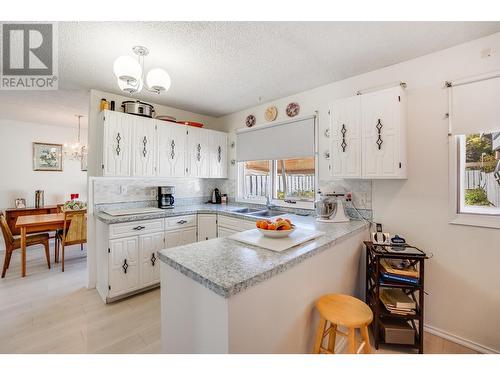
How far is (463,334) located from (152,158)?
3.56 m

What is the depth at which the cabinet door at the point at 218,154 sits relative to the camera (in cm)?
353

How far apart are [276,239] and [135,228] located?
69.1 inches

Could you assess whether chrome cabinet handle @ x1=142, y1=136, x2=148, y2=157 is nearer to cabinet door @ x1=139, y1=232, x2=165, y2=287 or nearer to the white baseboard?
cabinet door @ x1=139, y1=232, x2=165, y2=287

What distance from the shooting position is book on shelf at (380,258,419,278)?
170 centimetres

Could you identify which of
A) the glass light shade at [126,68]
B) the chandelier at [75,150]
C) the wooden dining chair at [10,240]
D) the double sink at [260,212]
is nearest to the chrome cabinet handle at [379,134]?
the double sink at [260,212]

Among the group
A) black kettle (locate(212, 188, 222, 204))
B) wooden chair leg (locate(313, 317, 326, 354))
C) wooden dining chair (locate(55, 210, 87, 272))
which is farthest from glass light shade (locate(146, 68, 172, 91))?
wooden dining chair (locate(55, 210, 87, 272))


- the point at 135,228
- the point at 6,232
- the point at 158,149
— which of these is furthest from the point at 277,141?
the point at 6,232

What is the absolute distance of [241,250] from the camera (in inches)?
53.1

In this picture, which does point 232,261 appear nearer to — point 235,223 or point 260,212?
point 235,223

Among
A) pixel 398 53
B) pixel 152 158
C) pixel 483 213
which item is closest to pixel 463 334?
pixel 483 213

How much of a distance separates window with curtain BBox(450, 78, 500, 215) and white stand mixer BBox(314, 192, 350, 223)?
0.90m

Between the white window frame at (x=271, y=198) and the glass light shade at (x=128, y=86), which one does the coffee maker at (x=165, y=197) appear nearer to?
the white window frame at (x=271, y=198)

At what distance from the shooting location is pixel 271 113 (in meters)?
3.09
